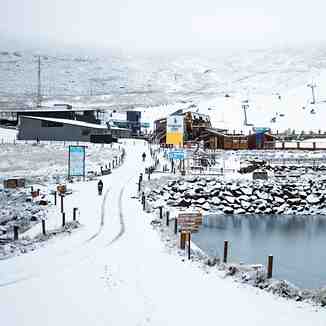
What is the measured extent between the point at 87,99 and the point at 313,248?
134 meters

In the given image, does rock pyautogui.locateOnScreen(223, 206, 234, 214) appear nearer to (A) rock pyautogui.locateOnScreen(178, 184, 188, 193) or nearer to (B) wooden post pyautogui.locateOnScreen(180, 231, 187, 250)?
(A) rock pyautogui.locateOnScreen(178, 184, 188, 193)

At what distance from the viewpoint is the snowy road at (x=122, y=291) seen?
46.1 feet

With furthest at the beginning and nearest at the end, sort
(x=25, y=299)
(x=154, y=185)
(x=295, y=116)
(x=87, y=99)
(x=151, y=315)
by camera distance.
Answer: (x=87, y=99) → (x=295, y=116) → (x=154, y=185) → (x=25, y=299) → (x=151, y=315)

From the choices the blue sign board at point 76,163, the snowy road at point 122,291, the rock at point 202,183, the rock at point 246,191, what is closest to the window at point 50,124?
the blue sign board at point 76,163

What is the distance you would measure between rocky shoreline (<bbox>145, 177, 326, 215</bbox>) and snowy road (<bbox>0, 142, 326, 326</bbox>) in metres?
16.4

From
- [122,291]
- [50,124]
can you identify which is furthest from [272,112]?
[122,291]

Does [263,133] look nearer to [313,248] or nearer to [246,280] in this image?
[313,248]

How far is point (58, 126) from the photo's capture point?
69750 mm

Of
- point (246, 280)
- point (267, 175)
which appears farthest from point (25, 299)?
point (267, 175)

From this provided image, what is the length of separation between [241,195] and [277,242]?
32.7 feet

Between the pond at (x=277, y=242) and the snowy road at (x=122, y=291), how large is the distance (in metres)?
6.17

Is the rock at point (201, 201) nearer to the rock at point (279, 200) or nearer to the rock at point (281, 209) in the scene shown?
the rock at point (281, 209)

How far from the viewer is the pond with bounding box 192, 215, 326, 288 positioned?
24.4 metres

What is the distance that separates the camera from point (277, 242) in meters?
31.6
